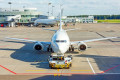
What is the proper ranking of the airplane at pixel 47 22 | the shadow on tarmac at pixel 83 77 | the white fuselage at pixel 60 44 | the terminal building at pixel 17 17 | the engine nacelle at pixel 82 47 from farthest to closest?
the terminal building at pixel 17 17 < the airplane at pixel 47 22 < the engine nacelle at pixel 82 47 < the white fuselage at pixel 60 44 < the shadow on tarmac at pixel 83 77

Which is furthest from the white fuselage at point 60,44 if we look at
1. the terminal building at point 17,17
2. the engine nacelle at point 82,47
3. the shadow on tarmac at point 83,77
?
the terminal building at point 17,17

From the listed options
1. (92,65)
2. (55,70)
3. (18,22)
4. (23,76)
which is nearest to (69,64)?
(55,70)

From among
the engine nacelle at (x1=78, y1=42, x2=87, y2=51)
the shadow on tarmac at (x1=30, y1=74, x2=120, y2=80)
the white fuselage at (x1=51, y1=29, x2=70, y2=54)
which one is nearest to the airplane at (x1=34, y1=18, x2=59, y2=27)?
the engine nacelle at (x1=78, y1=42, x2=87, y2=51)

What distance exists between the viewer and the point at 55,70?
23.1 metres

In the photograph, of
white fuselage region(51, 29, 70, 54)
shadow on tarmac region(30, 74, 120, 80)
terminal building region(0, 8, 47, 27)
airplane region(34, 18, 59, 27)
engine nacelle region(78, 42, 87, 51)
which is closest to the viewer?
shadow on tarmac region(30, 74, 120, 80)

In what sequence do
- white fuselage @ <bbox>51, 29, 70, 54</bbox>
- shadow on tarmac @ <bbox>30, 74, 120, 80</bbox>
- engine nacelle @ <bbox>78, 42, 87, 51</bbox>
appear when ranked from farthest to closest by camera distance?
1. engine nacelle @ <bbox>78, 42, 87, 51</bbox>
2. white fuselage @ <bbox>51, 29, 70, 54</bbox>
3. shadow on tarmac @ <bbox>30, 74, 120, 80</bbox>

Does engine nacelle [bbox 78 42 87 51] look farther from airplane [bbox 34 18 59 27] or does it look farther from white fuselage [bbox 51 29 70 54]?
airplane [bbox 34 18 59 27]

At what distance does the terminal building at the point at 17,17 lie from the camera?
430ft

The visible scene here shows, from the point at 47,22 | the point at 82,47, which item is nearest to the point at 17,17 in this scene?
the point at 47,22

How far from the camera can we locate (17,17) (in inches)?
5266

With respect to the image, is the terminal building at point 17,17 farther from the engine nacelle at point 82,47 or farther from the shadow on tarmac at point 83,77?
the shadow on tarmac at point 83,77

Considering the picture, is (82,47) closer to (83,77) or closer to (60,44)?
(60,44)

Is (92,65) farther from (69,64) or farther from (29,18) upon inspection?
(29,18)

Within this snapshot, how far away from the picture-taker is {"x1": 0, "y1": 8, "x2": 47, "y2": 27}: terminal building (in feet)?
430
